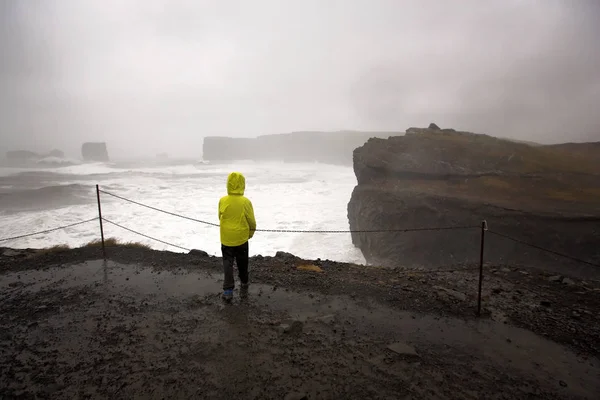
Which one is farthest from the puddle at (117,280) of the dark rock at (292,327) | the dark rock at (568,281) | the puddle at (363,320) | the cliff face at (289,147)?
the cliff face at (289,147)

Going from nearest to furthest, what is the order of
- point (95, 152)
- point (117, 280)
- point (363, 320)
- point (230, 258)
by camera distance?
point (363, 320) < point (230, 258) < point (117, 280) < point (95, 152)

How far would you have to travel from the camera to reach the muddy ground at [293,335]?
2.87 m

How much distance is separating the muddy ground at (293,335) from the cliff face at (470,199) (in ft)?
18.0

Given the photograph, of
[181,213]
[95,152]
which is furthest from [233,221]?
[95,152]

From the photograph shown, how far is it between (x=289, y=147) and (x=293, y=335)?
10582 centimetres

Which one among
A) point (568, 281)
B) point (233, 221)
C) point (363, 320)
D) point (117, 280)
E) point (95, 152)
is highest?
point (95, 152)

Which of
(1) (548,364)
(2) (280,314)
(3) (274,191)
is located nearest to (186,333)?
(2) (280,314)

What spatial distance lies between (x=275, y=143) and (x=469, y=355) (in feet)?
361

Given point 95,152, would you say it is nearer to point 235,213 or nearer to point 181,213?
point 181,213

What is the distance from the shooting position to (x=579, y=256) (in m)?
9.52

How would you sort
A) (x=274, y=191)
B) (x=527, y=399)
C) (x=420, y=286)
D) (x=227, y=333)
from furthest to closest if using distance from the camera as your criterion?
(x=274, y=191), (x=420, y=286), (x=227, y=333), (x=527, y=399)

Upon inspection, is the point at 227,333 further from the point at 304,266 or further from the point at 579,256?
the point at 579,256

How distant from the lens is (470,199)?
11602 millimetres

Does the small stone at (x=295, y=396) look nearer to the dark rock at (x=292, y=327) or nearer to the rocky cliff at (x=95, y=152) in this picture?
the dark rock at (x=292, y=327)
